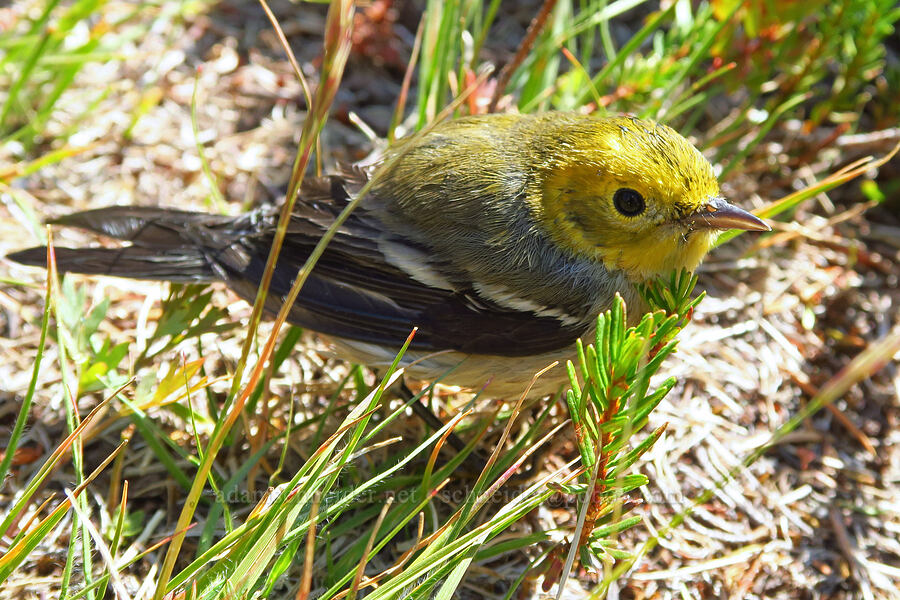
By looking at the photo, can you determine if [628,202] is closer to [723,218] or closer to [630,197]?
[630,197]

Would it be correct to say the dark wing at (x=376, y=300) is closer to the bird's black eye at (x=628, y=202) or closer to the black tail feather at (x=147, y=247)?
the black tail feather at (x=147, y=247)

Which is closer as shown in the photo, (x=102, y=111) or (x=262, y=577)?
(x=262, y=577)

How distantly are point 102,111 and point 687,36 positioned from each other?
2723 mm

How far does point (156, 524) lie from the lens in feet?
8.37

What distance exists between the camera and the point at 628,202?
254 centimetres

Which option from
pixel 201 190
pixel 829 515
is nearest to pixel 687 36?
pixel 829 515

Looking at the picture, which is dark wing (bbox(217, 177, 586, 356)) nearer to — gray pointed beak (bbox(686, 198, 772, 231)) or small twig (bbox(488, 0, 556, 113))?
gray pointed beak (bbox(686, 198, 772, 231))

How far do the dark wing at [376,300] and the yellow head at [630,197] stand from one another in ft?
1.03

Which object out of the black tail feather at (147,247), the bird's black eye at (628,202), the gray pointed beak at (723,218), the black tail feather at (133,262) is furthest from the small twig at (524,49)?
the black tail feather at (133,262)

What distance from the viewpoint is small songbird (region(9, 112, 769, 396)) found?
8.64 ft

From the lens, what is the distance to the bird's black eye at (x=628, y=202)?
253 cm

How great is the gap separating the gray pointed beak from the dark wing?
51cm

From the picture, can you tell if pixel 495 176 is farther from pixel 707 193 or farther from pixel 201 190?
pixel 201 190

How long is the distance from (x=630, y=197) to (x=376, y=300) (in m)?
0.91
